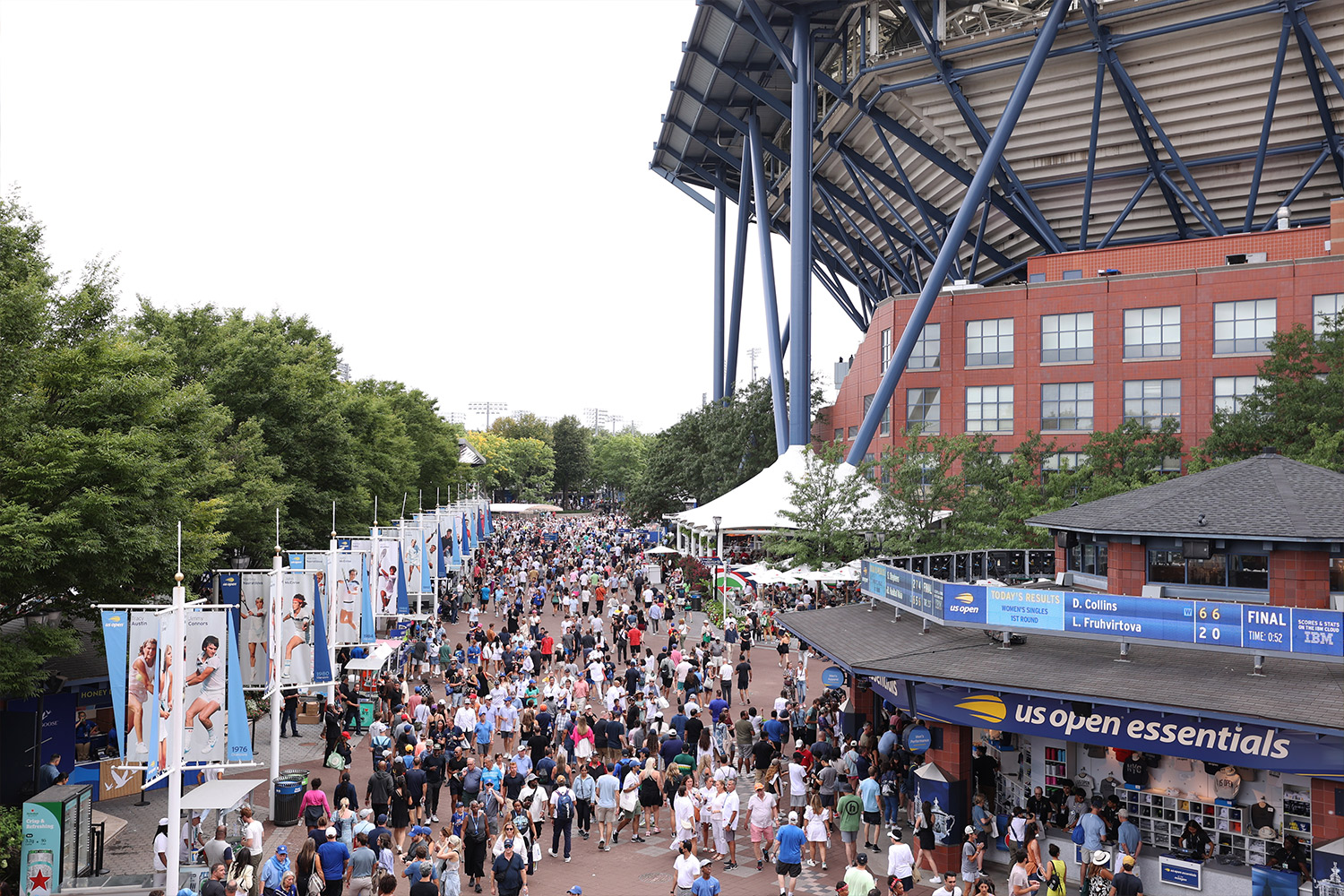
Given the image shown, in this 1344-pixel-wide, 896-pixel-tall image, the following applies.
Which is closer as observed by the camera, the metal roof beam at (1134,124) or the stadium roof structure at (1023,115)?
the metal roof beam at (1134,124)

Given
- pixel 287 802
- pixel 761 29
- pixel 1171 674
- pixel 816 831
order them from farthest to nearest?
1. pixel 761 29
2. pixel 287 802
3. pixel 816 831
4. pixel 1171 674

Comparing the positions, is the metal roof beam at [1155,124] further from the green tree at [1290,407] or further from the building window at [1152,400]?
the green tree at [1290,407]

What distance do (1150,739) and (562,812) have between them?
9060 mm

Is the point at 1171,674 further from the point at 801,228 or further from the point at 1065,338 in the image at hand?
the point at 801,228

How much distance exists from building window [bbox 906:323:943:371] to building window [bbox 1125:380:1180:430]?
8549 mm

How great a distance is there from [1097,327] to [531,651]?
3038 centimetres

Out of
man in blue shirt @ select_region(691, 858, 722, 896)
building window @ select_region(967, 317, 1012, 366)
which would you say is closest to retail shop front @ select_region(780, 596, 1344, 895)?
man in blue shirt @ select_region(691, 858, 722, 896)

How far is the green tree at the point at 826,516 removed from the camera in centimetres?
3694

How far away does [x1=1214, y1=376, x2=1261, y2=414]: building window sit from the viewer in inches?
1735

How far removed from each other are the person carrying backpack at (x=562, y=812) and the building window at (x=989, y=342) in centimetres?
3694

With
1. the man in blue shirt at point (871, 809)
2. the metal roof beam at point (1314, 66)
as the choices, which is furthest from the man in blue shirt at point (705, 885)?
the metal roof beam at point (1314, 66)

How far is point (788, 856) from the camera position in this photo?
15.1 m

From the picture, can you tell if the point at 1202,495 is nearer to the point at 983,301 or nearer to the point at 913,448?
the point at 913,448

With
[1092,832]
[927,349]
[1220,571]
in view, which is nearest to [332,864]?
[1092,832]
